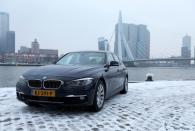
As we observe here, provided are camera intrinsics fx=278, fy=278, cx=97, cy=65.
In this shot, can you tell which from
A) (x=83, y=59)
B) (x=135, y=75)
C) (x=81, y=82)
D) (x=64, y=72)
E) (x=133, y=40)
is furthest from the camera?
(x=133, y=40)

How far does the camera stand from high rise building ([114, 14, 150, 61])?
56956mm

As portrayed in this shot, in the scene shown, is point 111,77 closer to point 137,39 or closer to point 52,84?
point 52,84

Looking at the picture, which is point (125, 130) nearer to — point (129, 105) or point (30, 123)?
point (30, 123)

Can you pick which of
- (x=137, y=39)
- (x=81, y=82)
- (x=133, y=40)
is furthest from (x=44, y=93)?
(x=137, y=39)

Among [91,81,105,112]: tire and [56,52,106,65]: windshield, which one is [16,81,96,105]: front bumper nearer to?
[91,81,105,112]: tire

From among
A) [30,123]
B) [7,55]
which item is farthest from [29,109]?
[7,55]

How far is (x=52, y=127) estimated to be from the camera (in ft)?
14.1

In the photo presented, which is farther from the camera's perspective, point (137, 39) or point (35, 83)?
point (137, 39)

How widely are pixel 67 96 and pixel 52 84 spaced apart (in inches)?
14.1

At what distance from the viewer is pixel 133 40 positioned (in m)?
64.5

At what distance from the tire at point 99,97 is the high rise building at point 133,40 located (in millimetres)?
46584

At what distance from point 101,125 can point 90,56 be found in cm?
237

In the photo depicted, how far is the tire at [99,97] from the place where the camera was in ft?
17.7

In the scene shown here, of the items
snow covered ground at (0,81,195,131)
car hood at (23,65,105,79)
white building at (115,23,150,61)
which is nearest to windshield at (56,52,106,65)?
car hood at (23,65,105,79)
